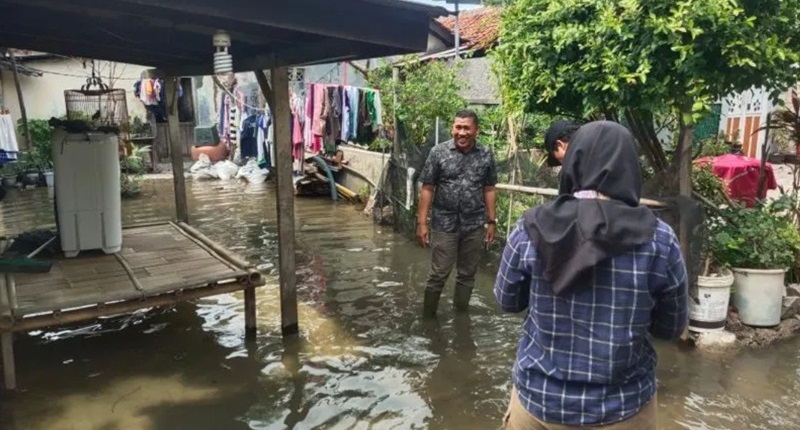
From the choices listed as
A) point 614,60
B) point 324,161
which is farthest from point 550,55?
point 324,161

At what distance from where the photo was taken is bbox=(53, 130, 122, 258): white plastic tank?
5344 millimetres

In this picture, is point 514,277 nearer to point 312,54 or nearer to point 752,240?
point 312,54

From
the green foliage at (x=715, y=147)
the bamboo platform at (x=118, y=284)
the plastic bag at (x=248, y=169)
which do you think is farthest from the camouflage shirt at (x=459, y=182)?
the plastic bag at (x=248, y=169)

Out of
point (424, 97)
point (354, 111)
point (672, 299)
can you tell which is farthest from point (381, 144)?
point (672, 299)

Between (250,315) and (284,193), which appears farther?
(250,315)

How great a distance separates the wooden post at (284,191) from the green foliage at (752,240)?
352 centimetres

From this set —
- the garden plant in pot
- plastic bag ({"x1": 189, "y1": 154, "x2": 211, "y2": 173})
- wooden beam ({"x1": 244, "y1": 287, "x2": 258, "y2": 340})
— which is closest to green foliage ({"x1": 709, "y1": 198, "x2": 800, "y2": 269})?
the garden plant in pot

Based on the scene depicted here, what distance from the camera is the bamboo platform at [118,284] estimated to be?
426 centimetres

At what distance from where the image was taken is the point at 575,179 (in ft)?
6.41

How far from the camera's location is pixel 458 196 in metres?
5.36

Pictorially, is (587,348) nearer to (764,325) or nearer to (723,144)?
(764,325)

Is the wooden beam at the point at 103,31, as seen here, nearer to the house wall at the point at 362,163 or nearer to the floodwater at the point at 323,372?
the floodwater at the point at 323,372

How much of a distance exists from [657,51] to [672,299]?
280 centimetres

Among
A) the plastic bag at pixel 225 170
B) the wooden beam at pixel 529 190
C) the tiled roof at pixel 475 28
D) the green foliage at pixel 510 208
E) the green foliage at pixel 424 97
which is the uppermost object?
the tiled roof at pixel 475 28
